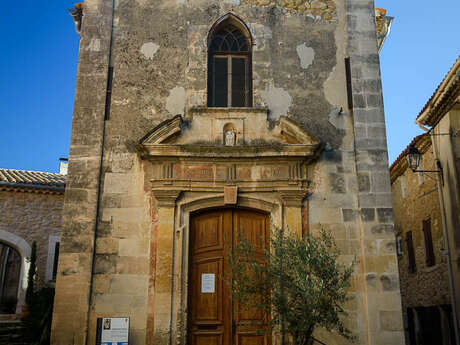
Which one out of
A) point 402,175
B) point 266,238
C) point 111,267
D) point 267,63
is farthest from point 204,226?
point 402,175

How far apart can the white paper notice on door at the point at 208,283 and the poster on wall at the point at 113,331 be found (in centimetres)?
121

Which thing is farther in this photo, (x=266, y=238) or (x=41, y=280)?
(x=41, y=280)

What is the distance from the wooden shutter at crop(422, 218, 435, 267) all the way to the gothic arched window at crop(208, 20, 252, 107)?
27.5 feet

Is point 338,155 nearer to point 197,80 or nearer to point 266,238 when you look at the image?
point 266,238

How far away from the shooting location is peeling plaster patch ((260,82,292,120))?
8.14 meters

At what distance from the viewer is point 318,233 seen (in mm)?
7559

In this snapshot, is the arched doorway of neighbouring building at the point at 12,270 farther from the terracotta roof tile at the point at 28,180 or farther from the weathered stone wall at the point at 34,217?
the terracotta roof tile at the point at 28,180

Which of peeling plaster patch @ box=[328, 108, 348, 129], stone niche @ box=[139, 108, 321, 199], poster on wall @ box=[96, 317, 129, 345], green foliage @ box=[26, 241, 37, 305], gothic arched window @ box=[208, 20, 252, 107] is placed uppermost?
gothic arched window @ box=[208, 20, 252, 107]

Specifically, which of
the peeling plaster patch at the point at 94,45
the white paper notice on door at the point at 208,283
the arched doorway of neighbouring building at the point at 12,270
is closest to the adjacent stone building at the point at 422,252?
the white paper notice on door at the point at 208,283

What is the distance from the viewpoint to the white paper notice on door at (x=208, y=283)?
24.5 ft

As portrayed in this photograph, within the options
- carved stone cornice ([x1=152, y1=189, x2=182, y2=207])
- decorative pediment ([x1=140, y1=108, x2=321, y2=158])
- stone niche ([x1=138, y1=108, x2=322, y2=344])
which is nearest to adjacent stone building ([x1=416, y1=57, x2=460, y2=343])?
decorative pediment ([x1=140, y1=108, x2=321, y2=158])

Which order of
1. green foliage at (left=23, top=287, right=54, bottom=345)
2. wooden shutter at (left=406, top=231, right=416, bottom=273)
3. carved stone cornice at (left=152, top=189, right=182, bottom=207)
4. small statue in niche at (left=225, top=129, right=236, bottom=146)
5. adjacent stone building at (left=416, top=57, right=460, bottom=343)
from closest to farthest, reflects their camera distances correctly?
1. carved stone cornice at (left=152, top=189, right=182, bottom=207)
2. small statue in niche at (left=225, top=129, right=236, bottom=146)
3. green foliage at (left=23, top=287, right=54, bottom=345)
4. adjacent stone building at (left=416, top=57, right=460, bottom=343)
5. wooden shutter at (left=406, top=231, right=416, bottom=273)

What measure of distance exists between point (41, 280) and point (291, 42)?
13.2 metres

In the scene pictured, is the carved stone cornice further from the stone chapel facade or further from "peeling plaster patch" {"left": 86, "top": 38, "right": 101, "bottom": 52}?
"peeling plaster patch" {"left": 86, "top": 38, "right": 101, "bottom": 52}
